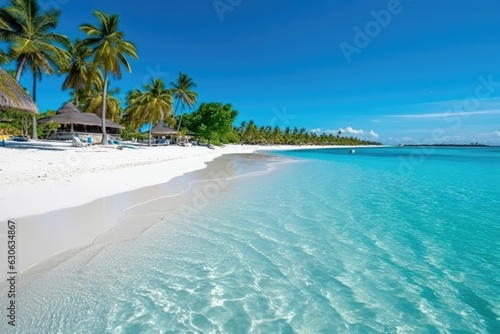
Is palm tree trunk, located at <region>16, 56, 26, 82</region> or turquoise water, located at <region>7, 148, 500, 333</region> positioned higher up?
palm tree trunk, located at <region>16, 56, 26, 82</region>

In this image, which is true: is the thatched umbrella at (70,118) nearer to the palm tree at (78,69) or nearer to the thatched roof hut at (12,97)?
the palm tree at (78,69)

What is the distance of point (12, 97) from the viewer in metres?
12.1

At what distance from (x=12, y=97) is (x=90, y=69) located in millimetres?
19758

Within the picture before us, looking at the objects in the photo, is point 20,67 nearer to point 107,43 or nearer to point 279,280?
point 107,43

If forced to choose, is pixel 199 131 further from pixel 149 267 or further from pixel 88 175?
pixel 149 267

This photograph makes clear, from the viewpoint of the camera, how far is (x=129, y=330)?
3.15 m

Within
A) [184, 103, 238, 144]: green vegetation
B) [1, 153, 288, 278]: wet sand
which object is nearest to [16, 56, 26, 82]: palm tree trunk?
[1, 153, 288, 278]: wet sand

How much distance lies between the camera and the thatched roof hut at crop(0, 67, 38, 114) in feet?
39.2

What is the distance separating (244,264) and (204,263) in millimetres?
721

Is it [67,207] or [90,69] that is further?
[90,69]

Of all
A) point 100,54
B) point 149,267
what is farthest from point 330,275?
point 100,54

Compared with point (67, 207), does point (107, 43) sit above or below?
above

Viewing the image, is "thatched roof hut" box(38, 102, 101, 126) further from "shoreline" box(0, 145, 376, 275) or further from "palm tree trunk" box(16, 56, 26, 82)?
"shoreline" box(0, 145, 376, 275)

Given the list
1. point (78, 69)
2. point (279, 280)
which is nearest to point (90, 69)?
point (78, 69)
